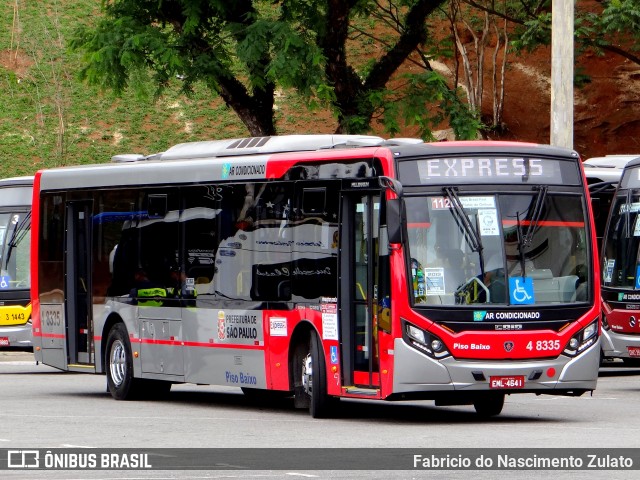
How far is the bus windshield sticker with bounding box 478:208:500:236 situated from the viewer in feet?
48.8

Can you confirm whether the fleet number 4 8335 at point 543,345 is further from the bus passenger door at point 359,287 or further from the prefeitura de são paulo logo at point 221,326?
the prefeitura de são paulo logo at point 221,326

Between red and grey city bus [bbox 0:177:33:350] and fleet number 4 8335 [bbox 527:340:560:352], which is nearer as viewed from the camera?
fleet number 4 8335 [bbox 527:340:560:352]

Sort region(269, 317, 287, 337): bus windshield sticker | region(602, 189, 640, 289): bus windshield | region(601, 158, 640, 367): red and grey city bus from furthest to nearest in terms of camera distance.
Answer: region(602, 189, 640, 289): bus windshield → region(601, 158, 640, 367): red and grey city bus → region(269, 317, 287, 337): bus windshield sticker

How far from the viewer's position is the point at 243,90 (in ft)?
98.5

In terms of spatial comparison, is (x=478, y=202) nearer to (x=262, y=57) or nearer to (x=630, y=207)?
(x=630, y=207)

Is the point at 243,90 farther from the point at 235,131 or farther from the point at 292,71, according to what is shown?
the point at 235,131

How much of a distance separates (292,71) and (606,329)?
7.43 meters

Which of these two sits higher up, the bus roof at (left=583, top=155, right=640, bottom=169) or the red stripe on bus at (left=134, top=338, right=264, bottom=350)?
the bus roof at (left=583, top=155, right=640, bottom=169)

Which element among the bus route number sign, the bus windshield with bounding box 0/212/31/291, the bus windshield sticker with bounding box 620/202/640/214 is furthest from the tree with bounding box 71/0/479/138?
the bus route number sign

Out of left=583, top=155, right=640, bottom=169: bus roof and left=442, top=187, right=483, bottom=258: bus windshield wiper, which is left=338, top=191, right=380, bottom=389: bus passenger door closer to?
left=442, top=187, right=483, bottom=258: bus windshield wiper

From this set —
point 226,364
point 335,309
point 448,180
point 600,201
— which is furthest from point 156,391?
point 600,201

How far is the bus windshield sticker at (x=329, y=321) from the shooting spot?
1539cm

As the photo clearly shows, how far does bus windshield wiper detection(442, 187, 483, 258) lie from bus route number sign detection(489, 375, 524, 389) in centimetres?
128

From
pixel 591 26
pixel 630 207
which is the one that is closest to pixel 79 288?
pixel 630 207
